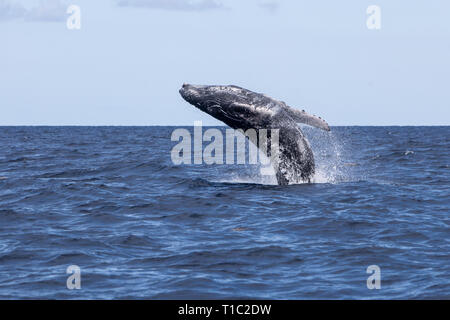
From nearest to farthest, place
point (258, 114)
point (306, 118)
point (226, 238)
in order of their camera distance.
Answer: point (226, 238)
point (306, 118)
point (258, 114)

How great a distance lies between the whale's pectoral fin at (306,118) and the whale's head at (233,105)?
49cm

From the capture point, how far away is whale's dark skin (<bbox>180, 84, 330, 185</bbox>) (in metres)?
17.8

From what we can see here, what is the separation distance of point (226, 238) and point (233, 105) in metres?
5.37

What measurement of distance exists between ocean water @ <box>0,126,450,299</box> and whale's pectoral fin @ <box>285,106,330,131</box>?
1.83m

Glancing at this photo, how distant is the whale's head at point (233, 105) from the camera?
1777 cm

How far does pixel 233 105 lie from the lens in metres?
17.8

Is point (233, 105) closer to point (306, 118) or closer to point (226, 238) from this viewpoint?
point (306, 118)

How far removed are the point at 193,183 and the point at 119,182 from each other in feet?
9.10

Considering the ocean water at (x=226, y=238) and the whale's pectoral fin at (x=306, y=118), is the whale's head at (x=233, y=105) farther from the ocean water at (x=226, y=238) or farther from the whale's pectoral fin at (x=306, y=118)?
the ocean water at (x=226, y=238)

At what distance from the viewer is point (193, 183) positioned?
21547 millimetres

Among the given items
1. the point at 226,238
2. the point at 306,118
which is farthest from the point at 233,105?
the point at 226,238

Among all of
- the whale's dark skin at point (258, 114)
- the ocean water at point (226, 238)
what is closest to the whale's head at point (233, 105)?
the whale's dark skin at point (258, 114)

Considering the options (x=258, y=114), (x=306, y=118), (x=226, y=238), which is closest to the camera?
(x=226, y=238)
